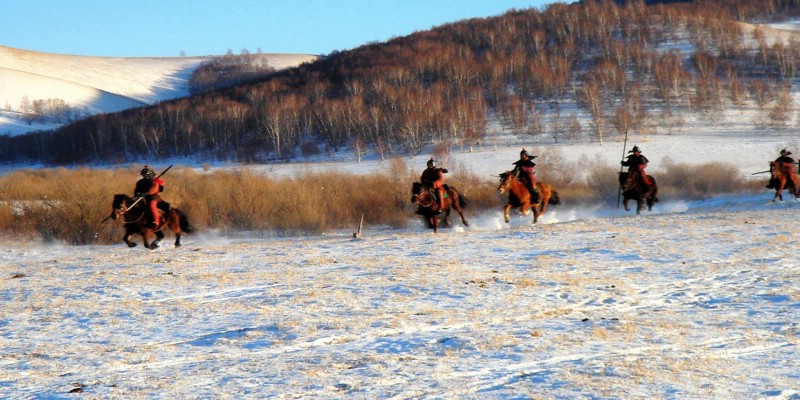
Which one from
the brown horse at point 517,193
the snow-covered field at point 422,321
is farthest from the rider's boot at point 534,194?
the snow-covered field at point 422,321

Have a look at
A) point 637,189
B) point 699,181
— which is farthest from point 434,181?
point 699,181

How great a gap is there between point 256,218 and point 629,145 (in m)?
42.1

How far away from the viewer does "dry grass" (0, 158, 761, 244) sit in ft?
104

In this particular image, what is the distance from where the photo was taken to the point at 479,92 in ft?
336

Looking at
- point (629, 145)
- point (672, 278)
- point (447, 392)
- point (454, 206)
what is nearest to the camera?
point (447, 392)

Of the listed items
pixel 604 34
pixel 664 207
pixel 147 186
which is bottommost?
pixel 664 207

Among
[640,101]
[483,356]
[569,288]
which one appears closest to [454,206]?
[569,288]

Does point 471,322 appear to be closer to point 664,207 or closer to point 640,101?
point 664,207

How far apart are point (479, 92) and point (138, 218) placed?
3286 inches

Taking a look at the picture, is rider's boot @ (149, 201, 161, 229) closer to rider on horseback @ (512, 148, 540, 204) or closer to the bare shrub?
rider on horseback @ (512, 148, 540, 204)

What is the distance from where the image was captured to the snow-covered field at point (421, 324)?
742cm

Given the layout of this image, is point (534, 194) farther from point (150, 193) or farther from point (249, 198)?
point (249, 198)

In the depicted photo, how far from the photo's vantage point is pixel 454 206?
2673 centimetres

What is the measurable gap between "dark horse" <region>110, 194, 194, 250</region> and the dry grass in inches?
369
